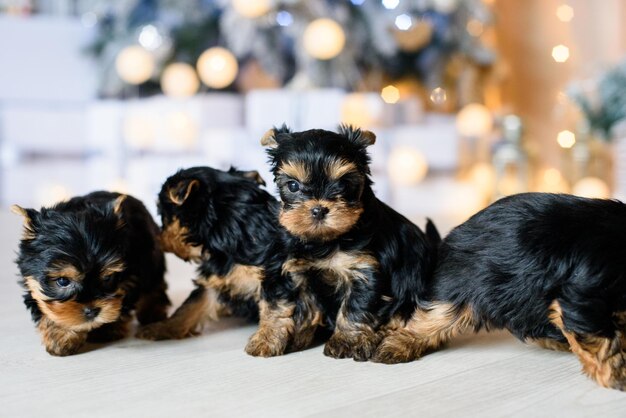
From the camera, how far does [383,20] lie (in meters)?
6.50

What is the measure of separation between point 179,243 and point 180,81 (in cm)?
421

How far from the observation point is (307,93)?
6.41 meters

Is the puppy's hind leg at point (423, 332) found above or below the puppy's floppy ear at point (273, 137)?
below

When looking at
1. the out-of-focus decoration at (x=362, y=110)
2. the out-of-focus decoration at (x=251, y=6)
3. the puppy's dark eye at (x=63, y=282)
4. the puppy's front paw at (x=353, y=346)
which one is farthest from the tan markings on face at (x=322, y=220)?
the out-of-focus decoration at (x=362, y=110)

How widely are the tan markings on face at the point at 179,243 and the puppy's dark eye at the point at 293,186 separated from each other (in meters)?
0.47

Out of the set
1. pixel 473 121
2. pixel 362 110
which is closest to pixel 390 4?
pixel 362 110

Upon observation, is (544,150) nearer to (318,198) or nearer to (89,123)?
(89,123)

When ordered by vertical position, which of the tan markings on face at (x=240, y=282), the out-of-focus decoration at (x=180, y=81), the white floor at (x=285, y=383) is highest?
the out-of-focus decoration at (x=180, y=81)

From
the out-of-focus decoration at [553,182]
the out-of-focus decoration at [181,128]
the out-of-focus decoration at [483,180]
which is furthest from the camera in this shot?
the out-of-focus decoration at [553,182]

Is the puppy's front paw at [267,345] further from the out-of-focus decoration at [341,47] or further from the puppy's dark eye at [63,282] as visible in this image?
the out-of-focus decoration at [341,47]

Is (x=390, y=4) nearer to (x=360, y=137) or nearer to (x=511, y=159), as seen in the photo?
(x=511, y=159)

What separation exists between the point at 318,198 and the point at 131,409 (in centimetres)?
80

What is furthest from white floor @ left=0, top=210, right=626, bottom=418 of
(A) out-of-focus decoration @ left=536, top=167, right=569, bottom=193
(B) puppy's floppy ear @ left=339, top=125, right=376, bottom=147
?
(A) out-of-focus decoration @ left=536, top=167, right=569, bottom=193

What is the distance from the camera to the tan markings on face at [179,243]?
253 cm
